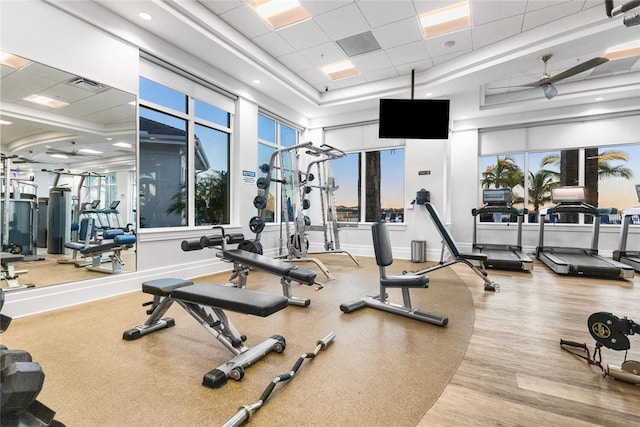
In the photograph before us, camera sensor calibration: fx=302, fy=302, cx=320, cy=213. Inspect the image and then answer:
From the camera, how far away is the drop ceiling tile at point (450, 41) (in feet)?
15.1

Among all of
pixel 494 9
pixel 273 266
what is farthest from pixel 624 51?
pixel 273 266

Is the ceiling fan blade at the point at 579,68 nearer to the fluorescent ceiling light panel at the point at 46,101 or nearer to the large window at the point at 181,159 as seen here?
the large window at the point at 181,159

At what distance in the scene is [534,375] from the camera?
195 cm

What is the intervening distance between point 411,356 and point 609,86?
23.5ft

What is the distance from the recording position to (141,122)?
4199 millimetres

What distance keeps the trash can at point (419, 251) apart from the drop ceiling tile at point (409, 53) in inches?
142

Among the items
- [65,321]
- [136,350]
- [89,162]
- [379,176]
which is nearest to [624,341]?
[136,350]

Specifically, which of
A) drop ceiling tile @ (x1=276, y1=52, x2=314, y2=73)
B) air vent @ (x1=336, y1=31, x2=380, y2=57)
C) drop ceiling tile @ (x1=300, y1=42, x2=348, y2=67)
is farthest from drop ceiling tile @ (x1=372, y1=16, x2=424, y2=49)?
drop ceiling tile @ (x1=276, y1=52, x2=314, y2=73)

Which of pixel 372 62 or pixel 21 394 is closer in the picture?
pixel 21 394

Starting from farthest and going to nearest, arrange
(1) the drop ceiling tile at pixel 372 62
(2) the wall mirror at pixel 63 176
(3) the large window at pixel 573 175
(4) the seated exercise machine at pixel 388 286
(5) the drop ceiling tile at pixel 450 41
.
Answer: (3) the large window at pixel 573 175 < (1) the drop ceiling tile at pixel 372 62 < (5) the drop ceiling tile at pixel 450 41 < (2) the wall mirror at pixel 63 176 < (4) the seated exercise machine at pixel 388 286

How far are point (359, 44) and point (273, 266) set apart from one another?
4016 mm

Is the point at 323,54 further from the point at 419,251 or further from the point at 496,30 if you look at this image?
the point at 419,251

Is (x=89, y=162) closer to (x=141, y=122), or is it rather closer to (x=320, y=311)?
(x=141, y=122)

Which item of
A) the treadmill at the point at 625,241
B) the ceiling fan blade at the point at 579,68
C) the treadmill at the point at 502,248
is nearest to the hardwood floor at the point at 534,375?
the treadmill at the point at 502,248
